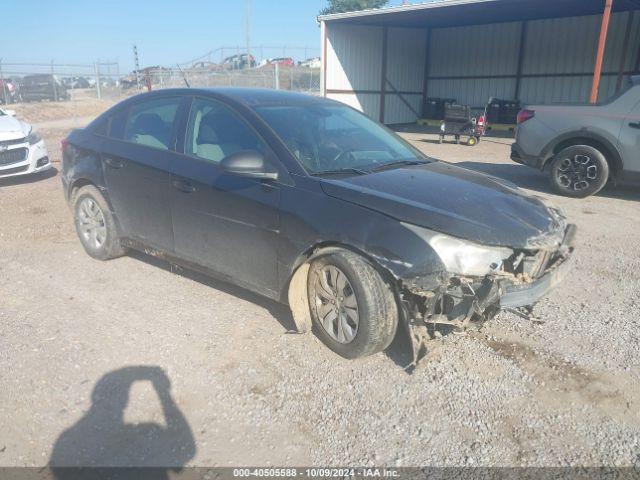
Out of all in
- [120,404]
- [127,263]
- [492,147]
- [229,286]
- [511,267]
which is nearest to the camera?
[120,404]

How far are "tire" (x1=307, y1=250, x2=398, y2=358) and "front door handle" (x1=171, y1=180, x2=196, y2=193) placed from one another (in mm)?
1201

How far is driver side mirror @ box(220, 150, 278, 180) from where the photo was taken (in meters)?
3.28

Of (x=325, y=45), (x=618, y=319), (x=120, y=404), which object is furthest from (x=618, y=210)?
(x=325, y=45)

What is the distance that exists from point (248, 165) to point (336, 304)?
1066mm

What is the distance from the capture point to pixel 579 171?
25.2 feet

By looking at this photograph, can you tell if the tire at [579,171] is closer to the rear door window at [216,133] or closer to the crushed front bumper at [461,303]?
the crushed front bumper at [461,303]

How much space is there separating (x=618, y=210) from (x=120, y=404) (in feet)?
22.9

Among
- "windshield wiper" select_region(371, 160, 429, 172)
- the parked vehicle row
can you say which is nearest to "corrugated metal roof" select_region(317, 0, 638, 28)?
"windshield wiper" select_region(371, 160, 429, 172)

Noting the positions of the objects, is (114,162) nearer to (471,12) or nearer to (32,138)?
(32,138)

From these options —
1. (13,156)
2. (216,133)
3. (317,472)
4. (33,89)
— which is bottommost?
(317,472)

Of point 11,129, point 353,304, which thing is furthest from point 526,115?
point 11,129

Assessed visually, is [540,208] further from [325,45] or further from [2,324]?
[325,45]

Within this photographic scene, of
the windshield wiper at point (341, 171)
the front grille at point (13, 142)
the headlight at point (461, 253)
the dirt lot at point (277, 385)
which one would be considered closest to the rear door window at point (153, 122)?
the dirt lot at point (277, 385)

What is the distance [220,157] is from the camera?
3.76m
